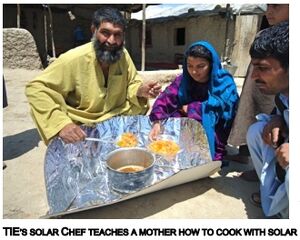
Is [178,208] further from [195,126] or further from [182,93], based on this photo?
[182,93]

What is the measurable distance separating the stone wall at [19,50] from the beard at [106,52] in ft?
19.2

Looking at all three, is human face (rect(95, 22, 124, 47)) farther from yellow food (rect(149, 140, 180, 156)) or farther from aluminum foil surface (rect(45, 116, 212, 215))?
yellow food (rect(149, 140, 180, 156))

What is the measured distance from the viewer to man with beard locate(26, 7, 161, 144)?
2.44 metres

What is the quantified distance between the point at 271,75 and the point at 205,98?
100 cm

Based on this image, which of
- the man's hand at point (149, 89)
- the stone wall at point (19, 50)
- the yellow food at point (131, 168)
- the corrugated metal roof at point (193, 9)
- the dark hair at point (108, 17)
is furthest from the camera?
the corrugated metal roof at point (193, 9)

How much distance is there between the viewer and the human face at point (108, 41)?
8.64ft

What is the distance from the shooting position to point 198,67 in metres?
2.54

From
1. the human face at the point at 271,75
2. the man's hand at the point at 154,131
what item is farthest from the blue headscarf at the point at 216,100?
the human face at the point at 271,75

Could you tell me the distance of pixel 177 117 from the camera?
9.26 ft

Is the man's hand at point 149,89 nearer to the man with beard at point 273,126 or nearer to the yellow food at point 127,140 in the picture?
the yellow food at point 127,140

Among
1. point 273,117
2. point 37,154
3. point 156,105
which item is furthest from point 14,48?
point 273,117

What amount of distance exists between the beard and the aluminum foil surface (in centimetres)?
55

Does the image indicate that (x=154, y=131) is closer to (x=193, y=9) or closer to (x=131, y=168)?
(x=131, y=168)

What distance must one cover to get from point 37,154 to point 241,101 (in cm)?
214
